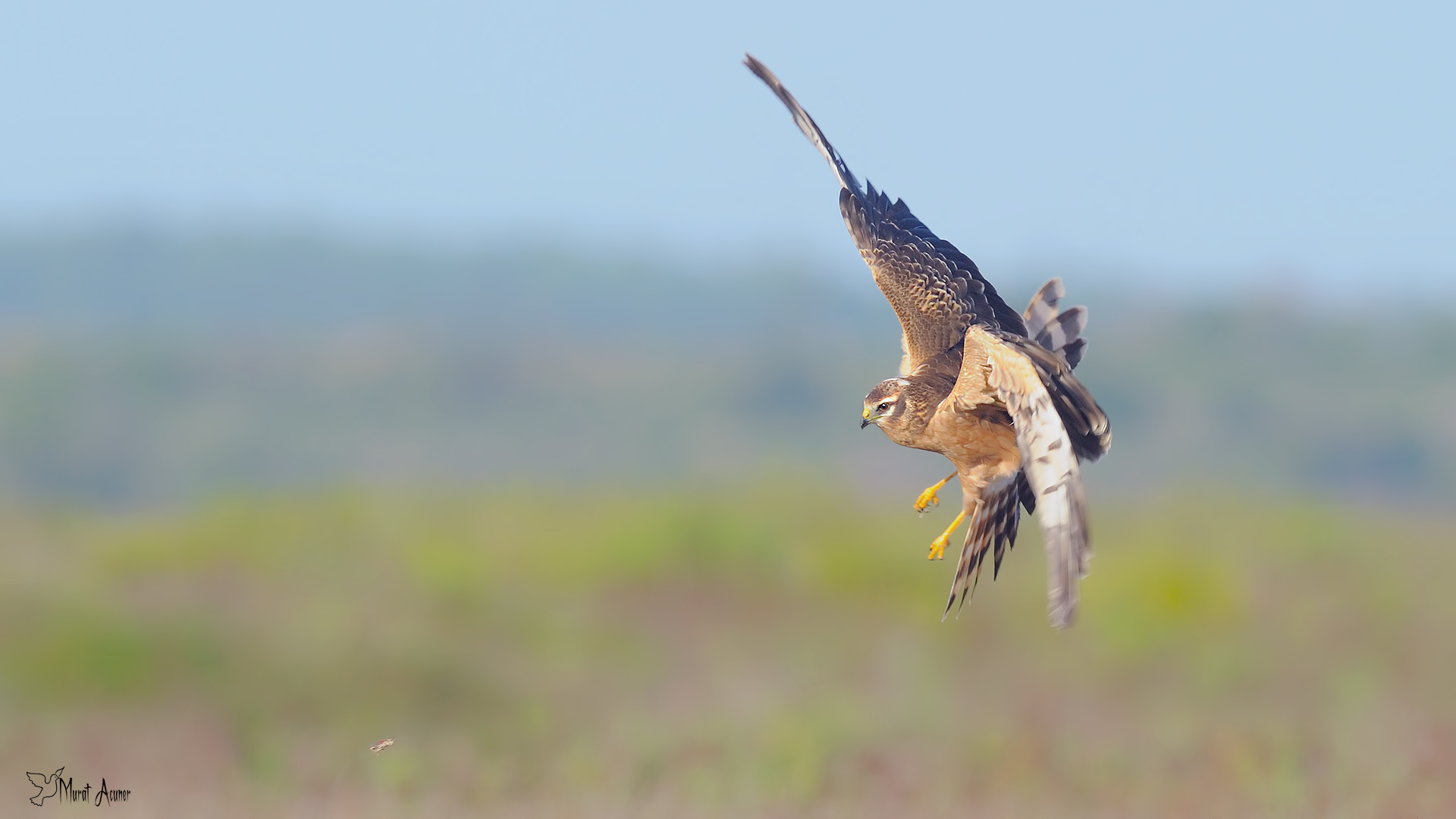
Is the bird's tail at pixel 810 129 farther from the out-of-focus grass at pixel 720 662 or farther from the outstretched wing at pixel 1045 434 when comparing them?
the out-of-focus grass at pixel 720 662

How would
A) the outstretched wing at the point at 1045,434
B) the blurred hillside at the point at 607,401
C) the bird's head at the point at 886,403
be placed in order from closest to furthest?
the outstretched wing at the point at 1045,434 → the bird's head at the point at 886,403 → the blurred hillside at the point at 607,401

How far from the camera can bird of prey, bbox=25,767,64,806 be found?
45.4ft

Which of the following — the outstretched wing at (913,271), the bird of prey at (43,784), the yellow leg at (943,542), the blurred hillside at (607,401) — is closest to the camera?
the yellow leg at (943,542)

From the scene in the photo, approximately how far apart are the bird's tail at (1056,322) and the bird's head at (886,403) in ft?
3.23

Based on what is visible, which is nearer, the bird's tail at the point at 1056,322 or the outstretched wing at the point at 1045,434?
the outstretched wing at the point at 1045,434

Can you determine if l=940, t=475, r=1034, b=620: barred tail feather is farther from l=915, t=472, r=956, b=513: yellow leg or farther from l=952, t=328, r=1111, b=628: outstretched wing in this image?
l=952, t=328, r=1111, b=628: outstretched wing

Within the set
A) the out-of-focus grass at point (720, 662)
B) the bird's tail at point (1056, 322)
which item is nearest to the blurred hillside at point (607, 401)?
the out-of-focus grass at point (720, 662)

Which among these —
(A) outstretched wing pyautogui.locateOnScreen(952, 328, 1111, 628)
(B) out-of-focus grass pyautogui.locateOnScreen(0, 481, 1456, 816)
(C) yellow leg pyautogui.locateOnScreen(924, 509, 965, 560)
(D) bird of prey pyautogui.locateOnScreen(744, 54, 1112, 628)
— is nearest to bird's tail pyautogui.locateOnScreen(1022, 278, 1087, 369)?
(D) bird of prey pyautogui.locateOnScreen(744, 54, 1112, 628)

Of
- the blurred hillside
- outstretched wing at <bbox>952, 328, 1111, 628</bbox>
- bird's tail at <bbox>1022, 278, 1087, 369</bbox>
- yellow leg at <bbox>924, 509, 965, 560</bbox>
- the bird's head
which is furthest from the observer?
the blurred hillside

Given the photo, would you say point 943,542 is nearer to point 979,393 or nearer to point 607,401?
point 979,393

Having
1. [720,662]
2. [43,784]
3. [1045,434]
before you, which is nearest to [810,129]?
[1045,434]

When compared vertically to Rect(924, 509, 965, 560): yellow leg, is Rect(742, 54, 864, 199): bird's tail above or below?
above

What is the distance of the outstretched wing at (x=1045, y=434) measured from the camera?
478 cm

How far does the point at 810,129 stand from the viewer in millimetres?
7051
